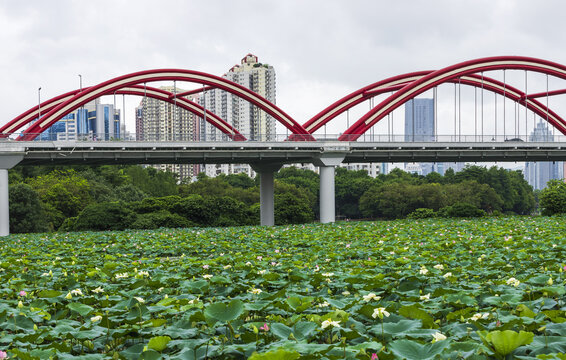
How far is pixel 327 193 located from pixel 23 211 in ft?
87.8

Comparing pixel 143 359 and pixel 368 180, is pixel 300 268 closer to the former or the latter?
pixel 143 359

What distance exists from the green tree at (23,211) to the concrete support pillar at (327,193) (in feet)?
84.7

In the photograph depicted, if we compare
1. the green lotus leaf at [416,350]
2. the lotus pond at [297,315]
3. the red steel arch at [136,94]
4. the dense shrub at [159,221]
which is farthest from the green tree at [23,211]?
the green lotus leaf at [416,350]

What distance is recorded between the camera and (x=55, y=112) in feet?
119

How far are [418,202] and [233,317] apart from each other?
272 ft

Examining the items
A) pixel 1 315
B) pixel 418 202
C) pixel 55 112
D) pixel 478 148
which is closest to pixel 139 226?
pixel 55 112

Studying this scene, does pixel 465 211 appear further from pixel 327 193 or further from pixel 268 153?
pixel 268 153

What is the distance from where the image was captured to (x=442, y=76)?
4291 cm

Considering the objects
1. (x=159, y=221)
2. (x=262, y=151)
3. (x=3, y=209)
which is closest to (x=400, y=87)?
(x=262, y=151)

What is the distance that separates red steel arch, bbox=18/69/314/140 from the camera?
118 feet

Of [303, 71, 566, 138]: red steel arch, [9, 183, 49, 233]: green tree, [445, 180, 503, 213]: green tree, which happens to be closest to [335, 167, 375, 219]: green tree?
[445, 180, 503, 213]: green tree

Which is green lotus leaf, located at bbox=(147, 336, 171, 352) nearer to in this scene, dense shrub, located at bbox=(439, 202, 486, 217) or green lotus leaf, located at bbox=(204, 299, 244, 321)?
green lotus leaf, located at bbox=(204, 299, 244, 321)

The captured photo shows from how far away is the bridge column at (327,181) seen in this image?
40438mm

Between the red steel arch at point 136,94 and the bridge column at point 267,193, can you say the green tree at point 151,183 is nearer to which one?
the red steel arch at point 136,94
